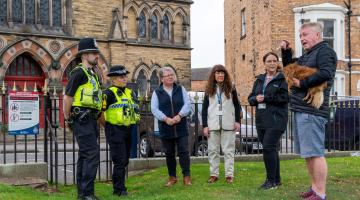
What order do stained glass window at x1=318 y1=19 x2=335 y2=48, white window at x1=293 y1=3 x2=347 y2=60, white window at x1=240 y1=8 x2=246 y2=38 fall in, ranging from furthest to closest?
white window at x1=240 y1=8 x2=246 y2=38 < stained glass window at x1=318 y1=19 x2=335 y2=48 < white window at x1=293 y1=3 x2=347 y2=60

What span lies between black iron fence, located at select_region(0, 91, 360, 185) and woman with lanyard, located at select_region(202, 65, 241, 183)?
6.52ft

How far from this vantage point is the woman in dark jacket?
7984mm

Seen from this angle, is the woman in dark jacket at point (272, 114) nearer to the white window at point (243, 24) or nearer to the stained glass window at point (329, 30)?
the stained glass window at point (329, 30)

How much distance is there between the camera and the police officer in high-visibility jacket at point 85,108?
734 centimetres

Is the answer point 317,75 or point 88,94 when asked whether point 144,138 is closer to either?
point 88,94

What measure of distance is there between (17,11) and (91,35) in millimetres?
3582

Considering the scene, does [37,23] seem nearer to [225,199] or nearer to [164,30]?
[164,30]

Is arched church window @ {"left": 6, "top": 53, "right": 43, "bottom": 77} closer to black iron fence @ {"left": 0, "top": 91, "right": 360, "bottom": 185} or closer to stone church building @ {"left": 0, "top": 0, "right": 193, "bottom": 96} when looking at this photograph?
stone church building @ {"left": 0, "top": 0, "right": 193, "bottom": 96}

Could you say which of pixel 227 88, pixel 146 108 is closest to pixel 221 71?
pixel 227 88

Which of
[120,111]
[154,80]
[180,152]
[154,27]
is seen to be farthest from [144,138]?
[154,27]

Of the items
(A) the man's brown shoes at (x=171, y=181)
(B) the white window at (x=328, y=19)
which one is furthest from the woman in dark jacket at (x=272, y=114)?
(B) the white window at (x=328, y=19)

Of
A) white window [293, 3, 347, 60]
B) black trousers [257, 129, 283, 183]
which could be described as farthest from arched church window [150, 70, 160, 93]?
black trousers [257, 129, 283, 183]

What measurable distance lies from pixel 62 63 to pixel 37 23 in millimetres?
2144

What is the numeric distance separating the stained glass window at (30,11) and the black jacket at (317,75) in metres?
20.0
